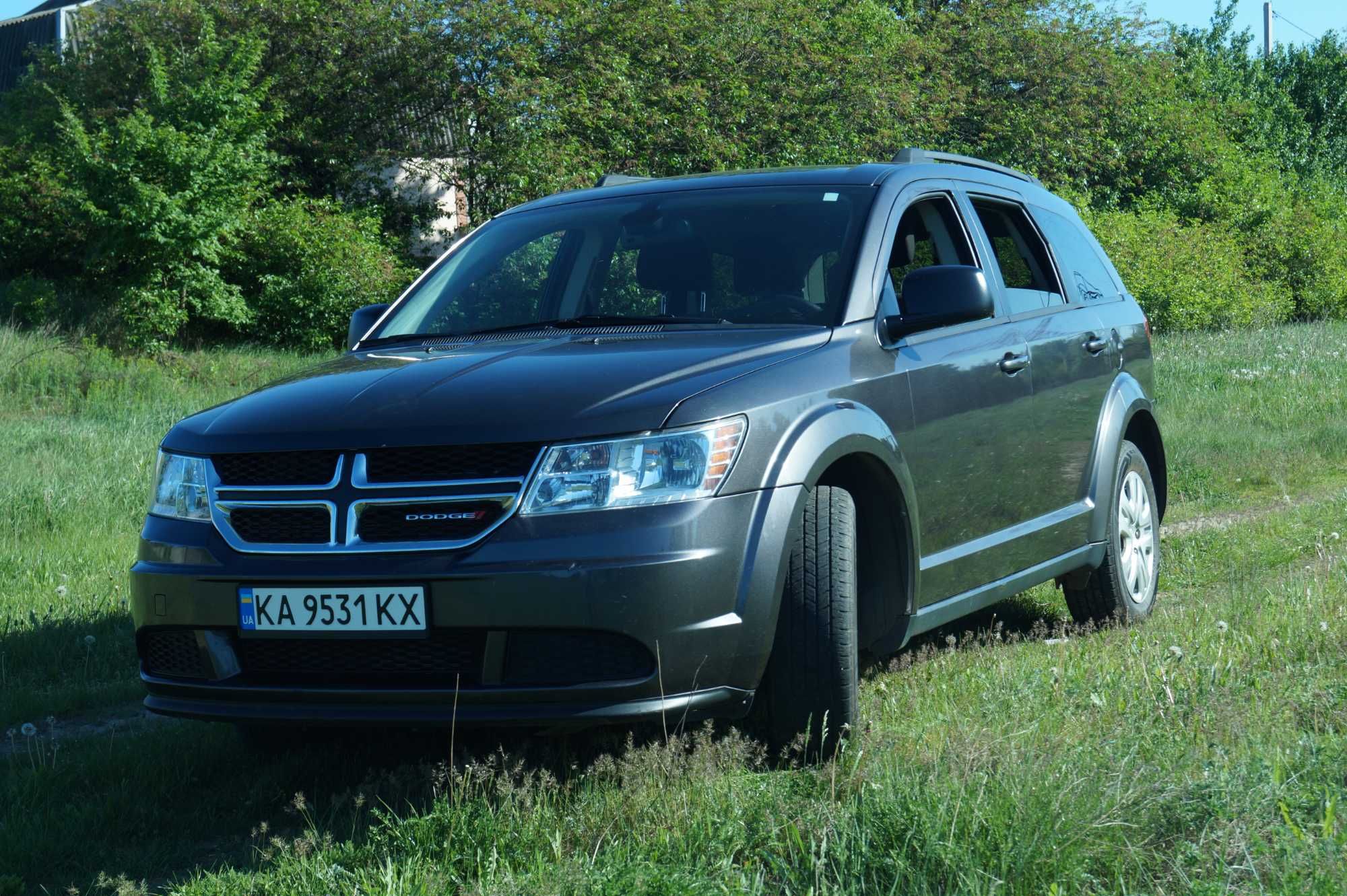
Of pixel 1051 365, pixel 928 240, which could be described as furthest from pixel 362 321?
pixel 1051 365

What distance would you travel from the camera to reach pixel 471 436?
3502 millimetres

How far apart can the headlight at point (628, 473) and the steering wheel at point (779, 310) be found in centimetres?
96

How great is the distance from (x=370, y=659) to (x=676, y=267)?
174 cm

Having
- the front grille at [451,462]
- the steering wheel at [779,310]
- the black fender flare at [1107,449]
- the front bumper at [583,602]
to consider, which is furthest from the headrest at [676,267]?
the black fender flare at [1107,449]

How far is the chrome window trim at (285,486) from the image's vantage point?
3.61 metres

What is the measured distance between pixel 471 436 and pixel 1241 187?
3080cm

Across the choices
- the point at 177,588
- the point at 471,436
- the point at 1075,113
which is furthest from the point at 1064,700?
the point at 1075,113

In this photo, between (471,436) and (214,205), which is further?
(214,205)

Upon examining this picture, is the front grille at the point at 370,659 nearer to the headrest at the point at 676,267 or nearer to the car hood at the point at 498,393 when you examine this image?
the car hood at the point at 498,393

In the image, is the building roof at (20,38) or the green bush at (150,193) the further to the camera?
the building roof at (20,38)

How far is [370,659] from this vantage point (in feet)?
11.9

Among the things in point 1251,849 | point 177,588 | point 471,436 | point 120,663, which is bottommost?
point 120,663

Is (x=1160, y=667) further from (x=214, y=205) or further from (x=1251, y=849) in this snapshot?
(x=214, y=205)

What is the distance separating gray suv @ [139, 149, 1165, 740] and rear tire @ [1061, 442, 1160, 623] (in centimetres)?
89
